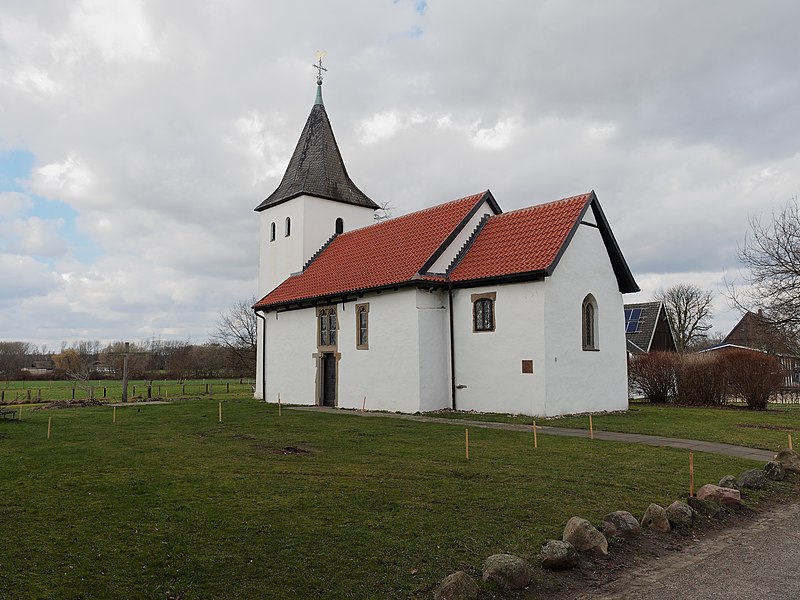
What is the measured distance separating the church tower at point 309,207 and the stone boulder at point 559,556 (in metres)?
25.0

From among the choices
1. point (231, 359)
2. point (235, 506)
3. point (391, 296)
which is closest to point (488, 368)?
point (391, 296)

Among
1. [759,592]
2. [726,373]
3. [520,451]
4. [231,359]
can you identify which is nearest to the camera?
[759,592]

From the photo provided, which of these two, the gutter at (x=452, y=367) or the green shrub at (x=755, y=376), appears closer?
the gutter at (x=452, y=367)

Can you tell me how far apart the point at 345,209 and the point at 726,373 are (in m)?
18.7

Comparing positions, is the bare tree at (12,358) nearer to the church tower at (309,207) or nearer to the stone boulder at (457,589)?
the church tower at (309,207)

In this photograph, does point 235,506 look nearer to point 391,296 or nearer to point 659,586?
point 659,586

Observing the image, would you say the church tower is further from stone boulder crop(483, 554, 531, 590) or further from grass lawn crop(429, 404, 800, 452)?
stone boulder crop(483, 554, 531, 590)

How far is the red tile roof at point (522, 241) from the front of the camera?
19.6 meters

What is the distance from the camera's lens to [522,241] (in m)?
20.9

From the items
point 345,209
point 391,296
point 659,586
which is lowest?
point 659,586

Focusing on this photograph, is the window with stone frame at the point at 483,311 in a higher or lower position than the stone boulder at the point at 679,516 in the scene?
higher

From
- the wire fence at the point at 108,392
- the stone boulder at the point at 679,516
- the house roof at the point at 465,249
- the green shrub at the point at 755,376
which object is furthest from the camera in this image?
the wire fence at the point at 108,392

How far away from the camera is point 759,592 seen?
569 centimetres

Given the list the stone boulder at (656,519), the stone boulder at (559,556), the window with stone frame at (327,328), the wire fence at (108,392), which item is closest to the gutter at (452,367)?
the window with stone frame at (327,328)
